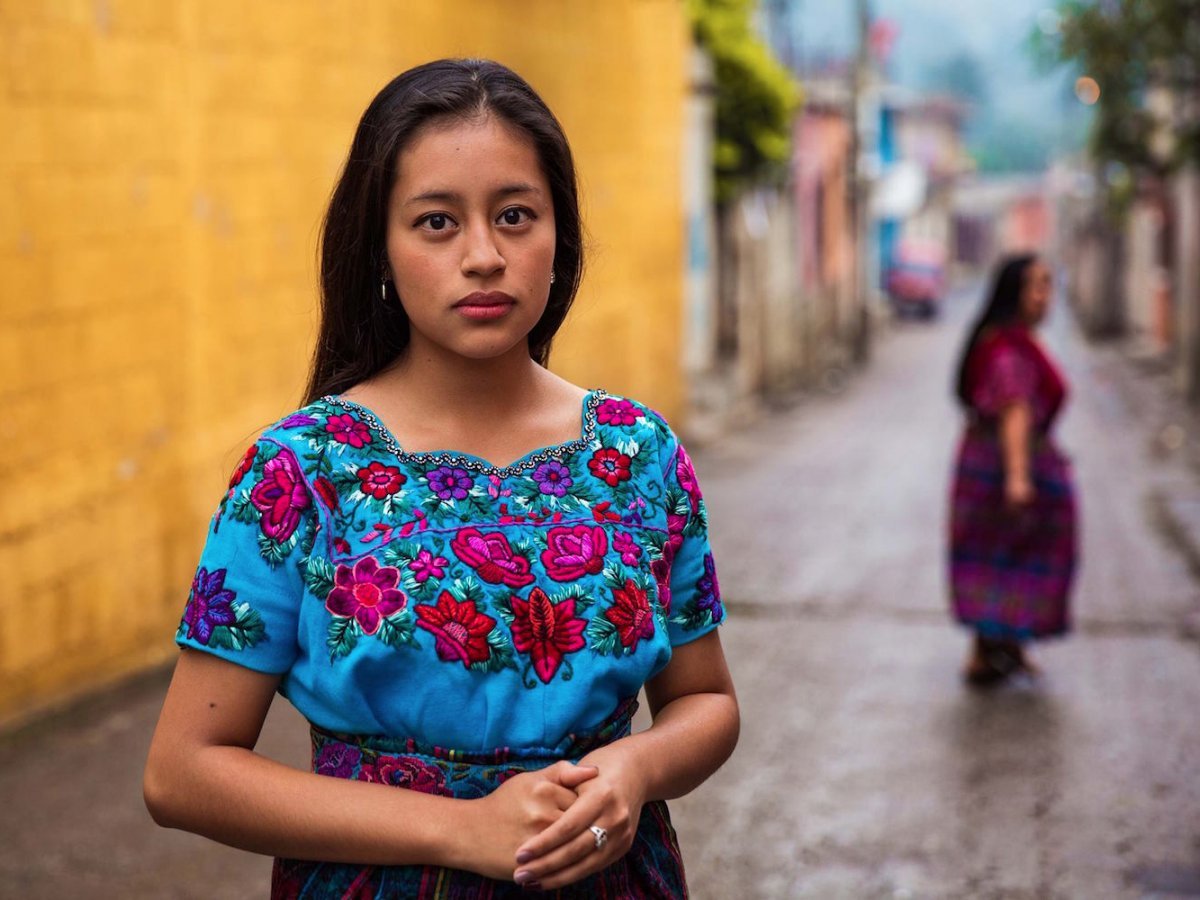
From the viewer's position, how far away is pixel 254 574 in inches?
70.1

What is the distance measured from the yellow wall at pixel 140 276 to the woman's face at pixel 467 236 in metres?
4.43

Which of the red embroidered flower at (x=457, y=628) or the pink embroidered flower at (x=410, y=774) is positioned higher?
the red embroidered flower at (x=457, y=628)

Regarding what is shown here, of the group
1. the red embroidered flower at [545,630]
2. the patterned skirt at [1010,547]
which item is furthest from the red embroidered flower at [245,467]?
the patterned skirt at [1010,547]

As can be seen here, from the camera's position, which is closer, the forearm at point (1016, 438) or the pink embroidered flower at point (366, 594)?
the pink embroidered flower at point (366, 594)

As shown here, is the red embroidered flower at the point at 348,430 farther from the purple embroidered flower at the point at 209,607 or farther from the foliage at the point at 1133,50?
the foliage at the point at 1133,50

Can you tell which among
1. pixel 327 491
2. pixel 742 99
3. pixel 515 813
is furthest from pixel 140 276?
pixel 742 99

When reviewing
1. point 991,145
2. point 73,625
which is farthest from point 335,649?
point 991,145

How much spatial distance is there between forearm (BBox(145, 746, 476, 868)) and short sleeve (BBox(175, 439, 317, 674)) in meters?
0.12

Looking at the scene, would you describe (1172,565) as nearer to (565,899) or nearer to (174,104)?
(174,104)

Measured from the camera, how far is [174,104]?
7000 millimetres

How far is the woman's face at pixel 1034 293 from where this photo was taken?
6.87 m

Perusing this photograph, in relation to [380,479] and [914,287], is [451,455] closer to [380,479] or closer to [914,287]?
[380,479]

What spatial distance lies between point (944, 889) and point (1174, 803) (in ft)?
4.02

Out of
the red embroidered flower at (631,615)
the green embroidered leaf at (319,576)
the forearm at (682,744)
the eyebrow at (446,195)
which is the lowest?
Answer: the forearm at (682,744)
